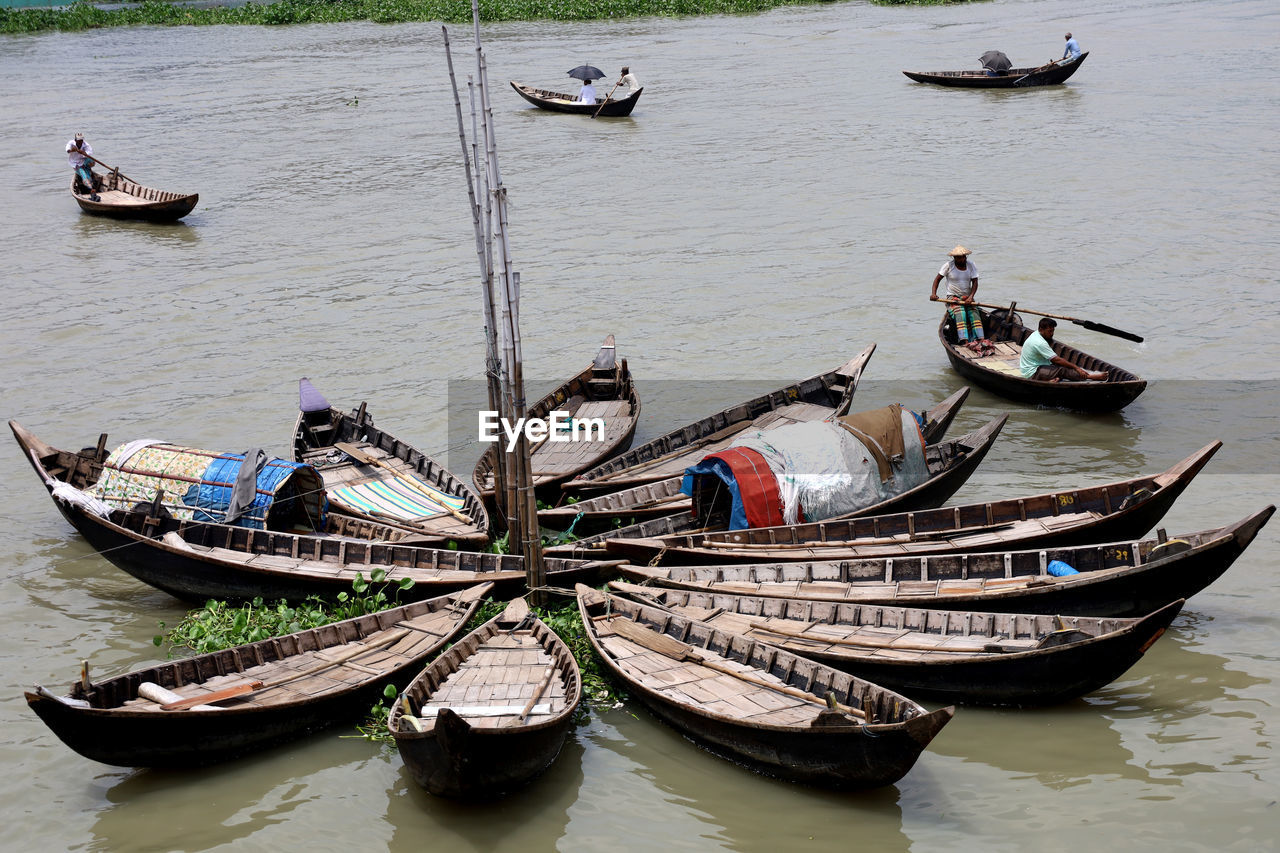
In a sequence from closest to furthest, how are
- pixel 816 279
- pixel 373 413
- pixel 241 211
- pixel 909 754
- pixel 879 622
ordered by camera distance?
pixel 909 754 < pixel 879 622 < pixel 373 413 < pixel 816 279 < pixel 241 211

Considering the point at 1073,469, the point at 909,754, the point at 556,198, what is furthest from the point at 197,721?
the point at 556,198

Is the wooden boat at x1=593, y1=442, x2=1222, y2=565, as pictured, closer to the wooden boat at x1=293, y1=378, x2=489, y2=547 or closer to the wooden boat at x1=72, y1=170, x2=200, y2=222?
the wooden boat at x1=293, y1=378, x2=489, y2=547

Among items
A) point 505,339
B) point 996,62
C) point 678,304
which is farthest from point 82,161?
point 996,62

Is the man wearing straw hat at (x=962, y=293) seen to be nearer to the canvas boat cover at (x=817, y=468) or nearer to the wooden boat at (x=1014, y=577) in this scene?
the canvas boat cover at (x=817, y=468)

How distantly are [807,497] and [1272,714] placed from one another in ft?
12.8

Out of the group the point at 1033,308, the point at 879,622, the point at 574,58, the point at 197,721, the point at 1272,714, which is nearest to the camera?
the point at 197,721

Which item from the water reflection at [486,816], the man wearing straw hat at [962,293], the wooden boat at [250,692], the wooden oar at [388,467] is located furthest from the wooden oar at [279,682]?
the man wearing straw hat at [962,293]

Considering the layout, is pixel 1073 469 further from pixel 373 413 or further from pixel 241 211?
pixel 241 211

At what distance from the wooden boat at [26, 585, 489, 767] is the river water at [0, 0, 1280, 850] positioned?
35cm

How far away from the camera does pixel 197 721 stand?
23.9 ft

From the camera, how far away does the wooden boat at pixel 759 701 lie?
6.78m

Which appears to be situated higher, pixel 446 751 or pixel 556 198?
pixel 556 198

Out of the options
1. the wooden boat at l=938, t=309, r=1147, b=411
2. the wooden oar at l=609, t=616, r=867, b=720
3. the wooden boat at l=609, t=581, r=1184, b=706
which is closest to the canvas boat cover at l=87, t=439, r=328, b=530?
the wooden oar at l=609, t=616, r=867, b=720

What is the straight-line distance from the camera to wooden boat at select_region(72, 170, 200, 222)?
74.1 feet
